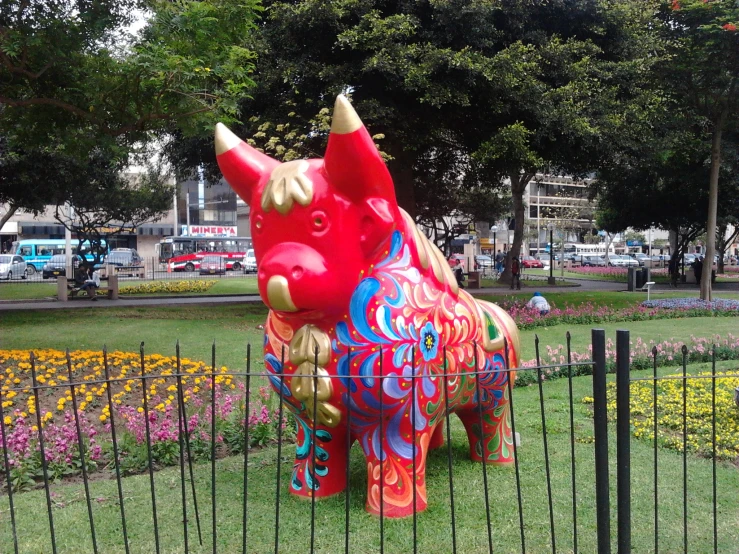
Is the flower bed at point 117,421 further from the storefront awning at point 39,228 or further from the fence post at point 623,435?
the storefront awning at point 39,228

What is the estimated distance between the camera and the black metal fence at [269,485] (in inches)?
135

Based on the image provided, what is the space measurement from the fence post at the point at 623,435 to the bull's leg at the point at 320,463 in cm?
198

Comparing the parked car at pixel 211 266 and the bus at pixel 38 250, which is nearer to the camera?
the parked car at pixel 211 266

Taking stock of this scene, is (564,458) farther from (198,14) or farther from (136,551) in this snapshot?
(198,14)

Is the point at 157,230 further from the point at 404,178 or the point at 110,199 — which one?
the point at 404,178

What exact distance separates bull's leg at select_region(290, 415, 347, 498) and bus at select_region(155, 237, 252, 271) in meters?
41.4

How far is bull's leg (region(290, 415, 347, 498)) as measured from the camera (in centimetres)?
482

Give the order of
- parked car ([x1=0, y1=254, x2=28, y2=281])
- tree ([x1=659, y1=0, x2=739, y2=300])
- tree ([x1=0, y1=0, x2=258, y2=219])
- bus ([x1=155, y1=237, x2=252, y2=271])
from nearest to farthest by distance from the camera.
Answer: tree ([x1=0, y1=0, x2=258, y2=219]), tree ([x1=659, y1=0, x2=739, y2=300]), parked car ([x1=0, y1=254, x2=28, y2=281]), bus ([x1=155, y1=237, x2=252, y2=271])

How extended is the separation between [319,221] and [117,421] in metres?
4.02

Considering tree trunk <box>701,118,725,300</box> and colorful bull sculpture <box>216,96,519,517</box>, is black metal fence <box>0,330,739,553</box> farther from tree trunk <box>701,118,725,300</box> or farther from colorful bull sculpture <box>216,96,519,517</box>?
tree trunk <box>701,118,725,300</box>

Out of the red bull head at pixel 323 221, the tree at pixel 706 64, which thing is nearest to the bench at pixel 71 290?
the tree at pixel 706 64

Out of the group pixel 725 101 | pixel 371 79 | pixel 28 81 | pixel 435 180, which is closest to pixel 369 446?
pixel 28 81

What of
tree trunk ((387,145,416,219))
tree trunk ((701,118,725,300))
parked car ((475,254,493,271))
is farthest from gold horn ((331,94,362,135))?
parked car ((475,254,493,271))

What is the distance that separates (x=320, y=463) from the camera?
4.92 metres
